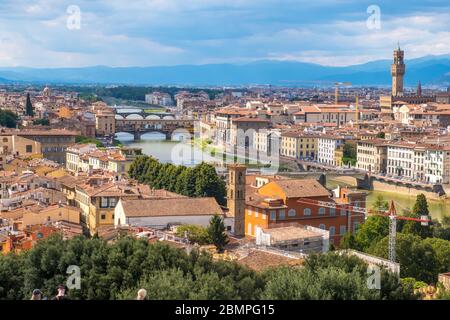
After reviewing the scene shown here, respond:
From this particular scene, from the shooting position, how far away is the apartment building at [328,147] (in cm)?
2500

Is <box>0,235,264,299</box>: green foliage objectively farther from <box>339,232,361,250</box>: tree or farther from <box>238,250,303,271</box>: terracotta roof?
<box>339,232,361,250</box>: tree

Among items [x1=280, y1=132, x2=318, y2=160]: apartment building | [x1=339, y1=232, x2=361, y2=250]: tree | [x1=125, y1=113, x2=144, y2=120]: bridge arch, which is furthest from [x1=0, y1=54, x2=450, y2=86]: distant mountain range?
[x1=339, y1=232, x2=361, y2=250]: tree

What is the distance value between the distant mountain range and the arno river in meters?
24.6

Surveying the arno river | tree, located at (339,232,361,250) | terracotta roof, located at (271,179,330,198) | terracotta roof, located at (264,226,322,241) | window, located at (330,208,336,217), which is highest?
terracotta roof, located at (271,179,330,198)

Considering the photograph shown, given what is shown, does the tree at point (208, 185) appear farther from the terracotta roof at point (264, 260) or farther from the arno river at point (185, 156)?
the terracotta roof at point (264, 260)

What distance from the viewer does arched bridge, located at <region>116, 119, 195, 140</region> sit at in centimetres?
3512

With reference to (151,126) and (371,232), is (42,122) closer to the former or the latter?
(151,126)

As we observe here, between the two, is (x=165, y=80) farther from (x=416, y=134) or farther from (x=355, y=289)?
(x=355, y=289)

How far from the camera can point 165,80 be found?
11031 cm

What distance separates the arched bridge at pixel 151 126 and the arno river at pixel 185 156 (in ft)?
0.75

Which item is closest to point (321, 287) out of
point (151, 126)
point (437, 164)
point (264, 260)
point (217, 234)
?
point (264, 260)

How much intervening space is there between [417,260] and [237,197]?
2.73m

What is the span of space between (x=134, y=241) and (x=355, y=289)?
1.95m
